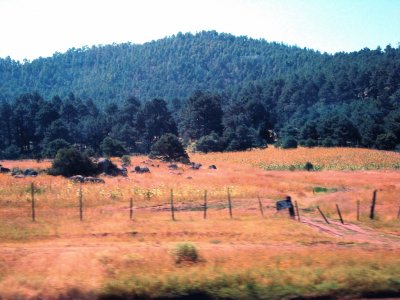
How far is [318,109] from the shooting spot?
134125mm

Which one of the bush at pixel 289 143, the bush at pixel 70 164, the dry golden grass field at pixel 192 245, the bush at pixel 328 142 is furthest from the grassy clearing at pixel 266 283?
the bush at pixel 328 142

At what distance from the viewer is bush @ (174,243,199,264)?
14411 millimetres

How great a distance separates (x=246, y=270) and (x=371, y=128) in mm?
81107

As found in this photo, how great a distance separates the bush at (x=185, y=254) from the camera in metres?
14.4

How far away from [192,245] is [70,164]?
36653mm

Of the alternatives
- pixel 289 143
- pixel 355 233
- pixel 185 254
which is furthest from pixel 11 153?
pixel 185 254

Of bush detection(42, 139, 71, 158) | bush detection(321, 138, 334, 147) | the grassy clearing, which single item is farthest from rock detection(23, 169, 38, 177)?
bush detection(321, 138, 334, 147)

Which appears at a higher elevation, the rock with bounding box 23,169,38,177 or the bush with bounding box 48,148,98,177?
the bush with bounding box 48,148,98,177

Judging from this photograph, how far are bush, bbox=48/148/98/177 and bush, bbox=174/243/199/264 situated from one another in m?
36.8

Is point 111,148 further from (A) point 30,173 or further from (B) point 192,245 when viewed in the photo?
(B) point 192,245

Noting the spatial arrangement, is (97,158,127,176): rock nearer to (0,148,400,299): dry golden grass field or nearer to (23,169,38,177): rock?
(23,169,38,177): rock

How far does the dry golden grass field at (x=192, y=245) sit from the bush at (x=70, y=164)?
9346mm

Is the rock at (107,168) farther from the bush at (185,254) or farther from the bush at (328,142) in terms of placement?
the bush at (328,142)

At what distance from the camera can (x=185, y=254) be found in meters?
14.6
